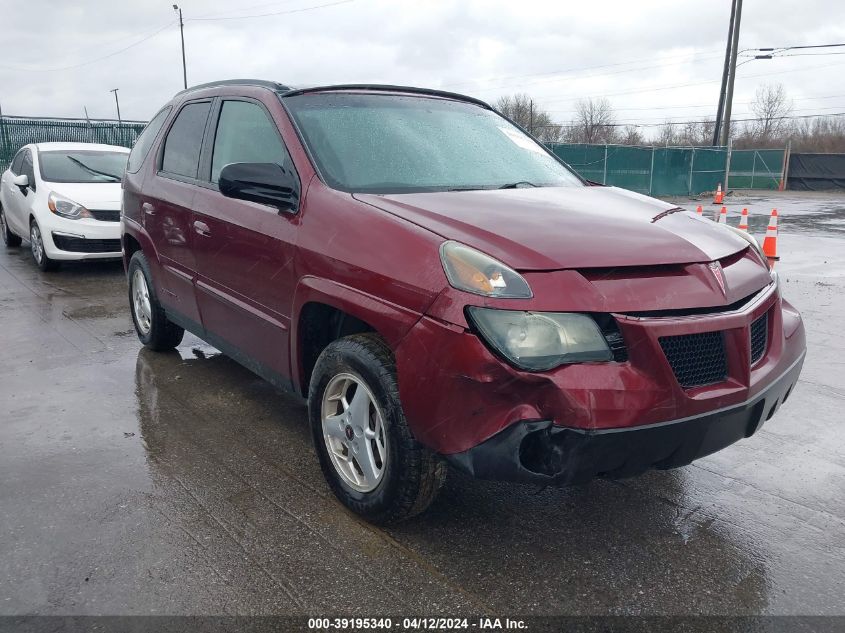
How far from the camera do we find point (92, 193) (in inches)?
359

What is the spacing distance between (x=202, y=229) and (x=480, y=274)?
218cm

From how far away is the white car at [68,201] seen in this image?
8.77 metres

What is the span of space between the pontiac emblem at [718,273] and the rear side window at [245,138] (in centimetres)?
194

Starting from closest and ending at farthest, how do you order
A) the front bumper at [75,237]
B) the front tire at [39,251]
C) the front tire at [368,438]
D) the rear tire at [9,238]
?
the front tire at [368,438] → the front bumper at [75,237] → the front tire at [39,251] → the rear tire at [9,238]

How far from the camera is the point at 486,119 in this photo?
4.24 m

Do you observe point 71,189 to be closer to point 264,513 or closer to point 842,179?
point 264,513

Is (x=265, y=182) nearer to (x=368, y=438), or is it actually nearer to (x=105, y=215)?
(x=368, y=438)

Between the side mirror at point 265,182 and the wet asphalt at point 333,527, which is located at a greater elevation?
the side mirror at point 265,182

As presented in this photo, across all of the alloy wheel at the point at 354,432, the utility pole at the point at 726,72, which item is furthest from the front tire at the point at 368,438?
the utility pole at the point at 726,72

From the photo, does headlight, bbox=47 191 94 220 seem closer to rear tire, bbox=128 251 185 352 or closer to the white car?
the white car

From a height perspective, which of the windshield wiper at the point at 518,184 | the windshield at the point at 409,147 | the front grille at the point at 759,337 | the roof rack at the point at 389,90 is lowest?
the front grille at the point at 759,337

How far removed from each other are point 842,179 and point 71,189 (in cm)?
3353

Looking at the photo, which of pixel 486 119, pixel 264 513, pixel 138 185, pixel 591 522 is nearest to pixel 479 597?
pixel 591 522

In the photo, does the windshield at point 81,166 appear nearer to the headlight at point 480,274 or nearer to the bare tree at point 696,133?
the headlight at point 480,274
